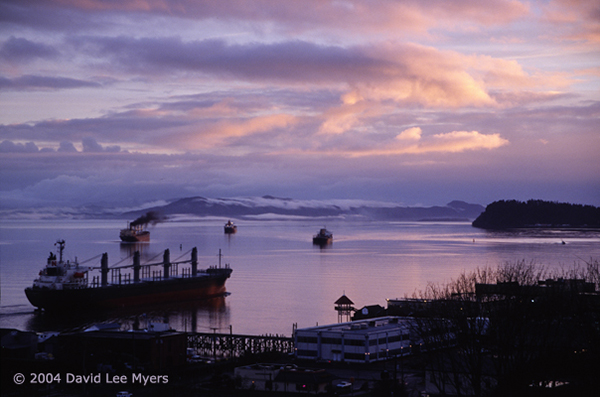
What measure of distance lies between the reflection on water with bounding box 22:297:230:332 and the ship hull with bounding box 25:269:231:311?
1.66 feet

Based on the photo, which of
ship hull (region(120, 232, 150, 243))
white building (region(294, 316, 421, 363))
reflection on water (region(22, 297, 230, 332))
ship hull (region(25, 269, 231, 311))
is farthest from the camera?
ship hull (region(120, 232, 150, 243))

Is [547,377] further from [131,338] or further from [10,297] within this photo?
[10,297]

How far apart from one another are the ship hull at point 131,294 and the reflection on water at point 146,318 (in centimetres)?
51

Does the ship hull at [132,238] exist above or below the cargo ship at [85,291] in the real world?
above

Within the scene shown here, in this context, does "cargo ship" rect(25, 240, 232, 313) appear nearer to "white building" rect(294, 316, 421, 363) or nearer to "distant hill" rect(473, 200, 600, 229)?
"white building" rect(294, 316, 421, 363)

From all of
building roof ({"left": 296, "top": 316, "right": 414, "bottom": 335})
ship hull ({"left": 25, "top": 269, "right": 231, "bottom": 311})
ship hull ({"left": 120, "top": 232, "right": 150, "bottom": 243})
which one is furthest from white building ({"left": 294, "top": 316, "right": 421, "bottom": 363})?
ship hull ({"left": 120, "top": 232, "right": 150, "bottom": 243})

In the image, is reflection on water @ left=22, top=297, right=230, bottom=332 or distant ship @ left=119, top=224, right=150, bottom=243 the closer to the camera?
reflection on water @ left=22, top=297, right=230, bottom=332

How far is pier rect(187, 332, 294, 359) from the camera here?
2292cm

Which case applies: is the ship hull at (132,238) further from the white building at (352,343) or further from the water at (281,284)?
the white building at (352,343)

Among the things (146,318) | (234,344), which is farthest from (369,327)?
(146,318)

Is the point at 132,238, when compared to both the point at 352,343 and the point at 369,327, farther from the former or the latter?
the point at 352,343

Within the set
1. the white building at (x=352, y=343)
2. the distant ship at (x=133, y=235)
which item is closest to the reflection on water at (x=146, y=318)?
the white building at (x=352, y=343)

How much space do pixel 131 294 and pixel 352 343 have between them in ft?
62.5

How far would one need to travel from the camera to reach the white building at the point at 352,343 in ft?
65.5
